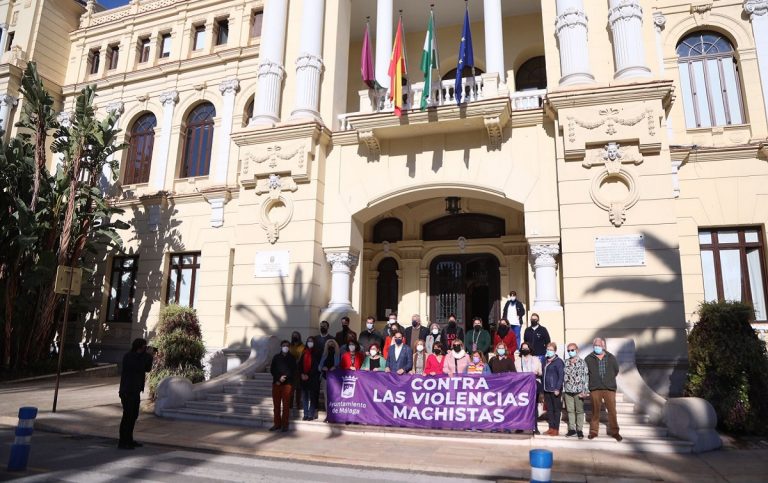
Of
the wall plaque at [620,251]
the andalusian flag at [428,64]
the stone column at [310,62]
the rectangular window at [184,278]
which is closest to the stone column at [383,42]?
the andalusian flag at [428,64]

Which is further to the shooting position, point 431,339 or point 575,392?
point 431,339

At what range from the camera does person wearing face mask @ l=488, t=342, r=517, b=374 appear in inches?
399

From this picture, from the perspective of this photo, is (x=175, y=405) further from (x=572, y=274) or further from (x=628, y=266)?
(x=628, y=266)

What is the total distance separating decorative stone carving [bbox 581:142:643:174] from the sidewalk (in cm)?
645

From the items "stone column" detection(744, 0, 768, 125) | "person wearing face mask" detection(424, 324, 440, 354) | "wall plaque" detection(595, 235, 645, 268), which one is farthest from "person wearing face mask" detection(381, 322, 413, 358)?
"stone column" detection(744, 0, 768, 125)

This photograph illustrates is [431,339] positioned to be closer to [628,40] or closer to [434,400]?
[434,400]

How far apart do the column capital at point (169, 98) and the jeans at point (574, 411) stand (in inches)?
778

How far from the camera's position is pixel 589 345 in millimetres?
11711

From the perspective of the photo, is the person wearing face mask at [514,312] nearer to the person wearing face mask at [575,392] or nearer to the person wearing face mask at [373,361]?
the person wearing face mask at [575,392]

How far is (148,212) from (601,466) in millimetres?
19300

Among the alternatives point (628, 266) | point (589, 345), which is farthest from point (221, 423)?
point (628, 266)

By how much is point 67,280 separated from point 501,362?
10.1m

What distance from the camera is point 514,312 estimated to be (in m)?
12.8

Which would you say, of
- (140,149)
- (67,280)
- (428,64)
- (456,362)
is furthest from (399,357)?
(140,149)
